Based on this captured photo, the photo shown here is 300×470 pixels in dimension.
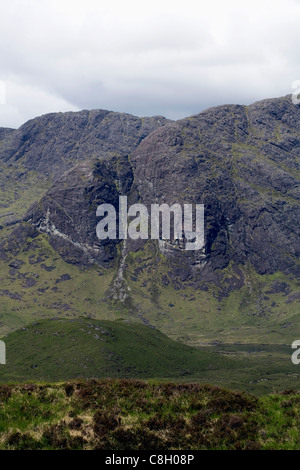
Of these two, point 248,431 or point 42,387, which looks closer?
point 248,431

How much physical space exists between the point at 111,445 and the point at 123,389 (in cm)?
723

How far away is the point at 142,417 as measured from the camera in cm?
2603

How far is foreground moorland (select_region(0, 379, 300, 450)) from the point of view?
23.2 metres

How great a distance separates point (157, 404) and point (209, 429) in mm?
4668

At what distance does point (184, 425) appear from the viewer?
25078 millimetres

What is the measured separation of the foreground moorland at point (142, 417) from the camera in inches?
914

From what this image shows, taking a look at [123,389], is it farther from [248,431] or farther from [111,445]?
[248,431]

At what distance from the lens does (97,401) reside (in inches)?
1115
